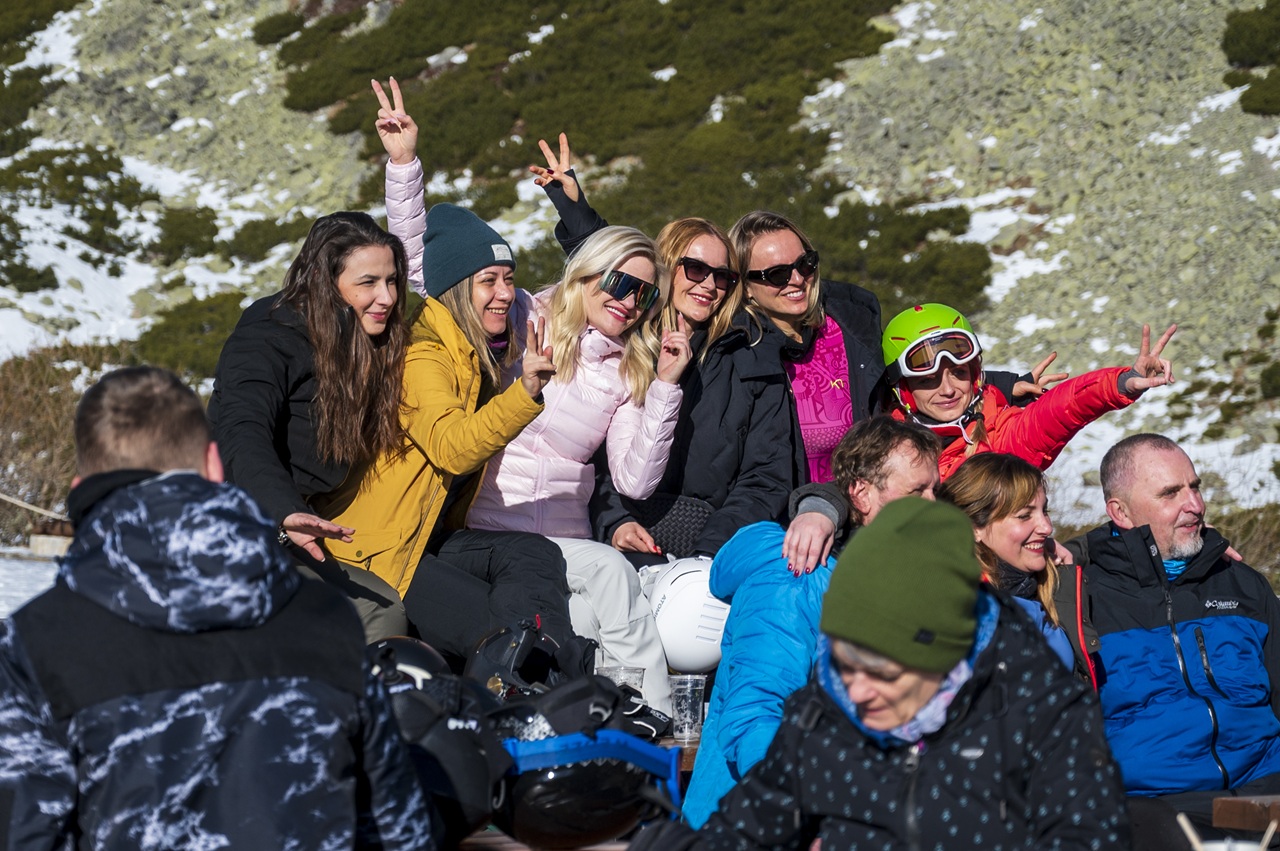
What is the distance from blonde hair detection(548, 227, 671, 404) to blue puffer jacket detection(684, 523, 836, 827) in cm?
149

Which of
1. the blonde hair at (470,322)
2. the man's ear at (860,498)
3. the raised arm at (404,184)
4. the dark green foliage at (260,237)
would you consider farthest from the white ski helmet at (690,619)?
the dark green foliage at (260,237)

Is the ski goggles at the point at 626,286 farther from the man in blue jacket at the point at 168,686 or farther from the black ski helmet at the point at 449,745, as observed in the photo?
the man in blue jacket at the point at 168,686

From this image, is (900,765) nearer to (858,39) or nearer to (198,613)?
(198,613)

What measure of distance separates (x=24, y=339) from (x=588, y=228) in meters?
12.2

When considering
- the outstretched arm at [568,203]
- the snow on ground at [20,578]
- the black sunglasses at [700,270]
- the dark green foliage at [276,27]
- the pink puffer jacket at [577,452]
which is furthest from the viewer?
the dark green foliage at [276,27]

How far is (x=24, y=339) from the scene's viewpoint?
15656mm

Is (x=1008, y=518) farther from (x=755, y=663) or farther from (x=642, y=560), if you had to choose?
(x=642, y=560)

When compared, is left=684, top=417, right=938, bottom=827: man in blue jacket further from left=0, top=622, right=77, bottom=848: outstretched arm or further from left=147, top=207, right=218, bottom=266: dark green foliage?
left=147, top=207, right=218, bottom=266: dark green foliage

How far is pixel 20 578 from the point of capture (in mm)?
6469

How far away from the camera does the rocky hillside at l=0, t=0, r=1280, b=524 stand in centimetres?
1577

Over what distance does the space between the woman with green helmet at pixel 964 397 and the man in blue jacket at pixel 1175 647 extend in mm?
447

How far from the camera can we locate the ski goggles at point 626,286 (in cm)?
470

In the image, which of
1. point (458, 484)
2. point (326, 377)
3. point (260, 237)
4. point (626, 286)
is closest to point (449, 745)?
point (326, 377)

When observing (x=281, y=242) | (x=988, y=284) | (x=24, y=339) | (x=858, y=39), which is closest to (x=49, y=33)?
(x=281, y=242)
